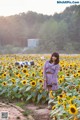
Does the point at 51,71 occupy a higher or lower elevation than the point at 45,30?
higher

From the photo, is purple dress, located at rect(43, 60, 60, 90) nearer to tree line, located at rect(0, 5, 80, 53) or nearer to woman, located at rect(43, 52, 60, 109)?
woman, located at rect(43, 52, 60, 109)

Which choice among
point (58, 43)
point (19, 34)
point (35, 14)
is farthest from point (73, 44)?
point (35, 14)

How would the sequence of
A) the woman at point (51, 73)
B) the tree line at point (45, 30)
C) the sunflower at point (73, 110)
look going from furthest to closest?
the tree line at point (45, 30) → the woman at point (51, 73) → the sunflower at point (73, 110)

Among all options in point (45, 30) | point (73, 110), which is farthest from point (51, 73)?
point (45, 30)

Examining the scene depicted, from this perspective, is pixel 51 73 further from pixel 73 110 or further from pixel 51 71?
pixel 73 110

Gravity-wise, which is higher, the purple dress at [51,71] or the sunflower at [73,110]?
the purple dress at [51,71]

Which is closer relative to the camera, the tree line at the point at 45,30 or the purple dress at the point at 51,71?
the purple dress at the point at 51,71

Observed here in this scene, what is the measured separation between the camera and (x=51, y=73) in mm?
6828

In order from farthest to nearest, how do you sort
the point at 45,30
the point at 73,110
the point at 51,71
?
the point at 45,30, the point at 51,71, the point at 73,110

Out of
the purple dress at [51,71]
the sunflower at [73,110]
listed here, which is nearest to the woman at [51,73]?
the purple dress at [51,71]

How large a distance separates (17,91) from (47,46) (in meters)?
35.4

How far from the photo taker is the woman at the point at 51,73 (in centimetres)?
675

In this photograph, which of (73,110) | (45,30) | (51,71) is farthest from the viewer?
(45,30)

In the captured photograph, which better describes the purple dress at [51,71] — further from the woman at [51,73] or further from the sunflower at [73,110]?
the sunflower at [73,110]
